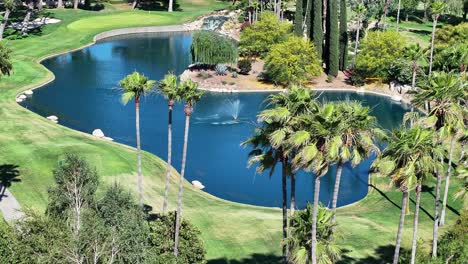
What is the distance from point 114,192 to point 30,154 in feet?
101

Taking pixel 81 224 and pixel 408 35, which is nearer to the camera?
pixel 81 224

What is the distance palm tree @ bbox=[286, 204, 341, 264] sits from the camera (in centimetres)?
3158

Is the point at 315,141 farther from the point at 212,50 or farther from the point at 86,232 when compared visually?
the point at 212,50

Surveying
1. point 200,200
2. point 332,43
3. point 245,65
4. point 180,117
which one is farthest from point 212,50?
point 200,200

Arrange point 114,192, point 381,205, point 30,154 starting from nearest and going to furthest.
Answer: point 114,192 < point 381,205 < point 30,154

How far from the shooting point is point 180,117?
91125 mm

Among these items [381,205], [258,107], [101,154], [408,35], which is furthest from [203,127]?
[408,35]

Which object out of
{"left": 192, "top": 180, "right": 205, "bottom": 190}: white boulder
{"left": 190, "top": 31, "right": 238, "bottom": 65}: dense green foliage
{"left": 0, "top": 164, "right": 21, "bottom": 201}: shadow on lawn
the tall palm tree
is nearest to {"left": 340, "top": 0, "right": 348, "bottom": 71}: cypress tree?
{"left": 190, "top": 31, "right": 238, "bottom": 65}: dense green foliage

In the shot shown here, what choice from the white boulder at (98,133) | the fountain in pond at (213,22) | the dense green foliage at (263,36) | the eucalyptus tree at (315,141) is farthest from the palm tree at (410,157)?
the fountain in pond at (213,22)

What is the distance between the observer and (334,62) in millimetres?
110125

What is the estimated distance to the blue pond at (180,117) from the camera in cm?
6912

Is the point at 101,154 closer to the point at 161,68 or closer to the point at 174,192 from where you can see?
the point at 174,192

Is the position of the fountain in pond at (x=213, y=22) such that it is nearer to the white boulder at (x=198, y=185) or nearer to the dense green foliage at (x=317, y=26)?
the dense green foliage at (x=317, y=26)

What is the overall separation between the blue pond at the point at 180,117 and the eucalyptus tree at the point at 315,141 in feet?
112
